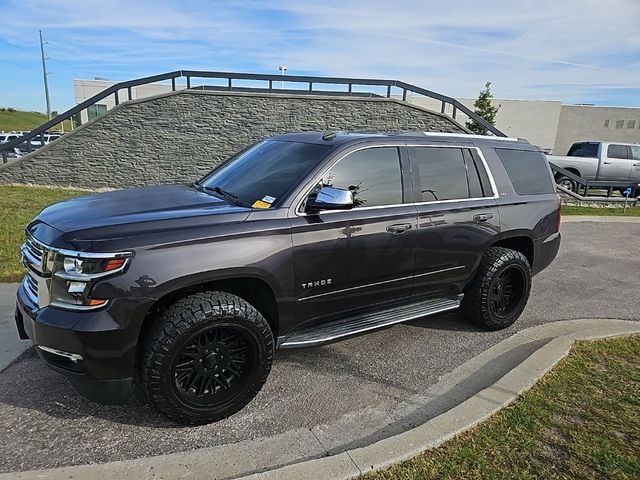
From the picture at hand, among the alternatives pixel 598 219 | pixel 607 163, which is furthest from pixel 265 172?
pixel 607 163

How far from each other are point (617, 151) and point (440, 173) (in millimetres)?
15845

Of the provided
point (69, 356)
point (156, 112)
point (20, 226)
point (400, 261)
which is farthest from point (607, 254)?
point (156, 112)

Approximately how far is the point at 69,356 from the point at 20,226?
601 centimetres

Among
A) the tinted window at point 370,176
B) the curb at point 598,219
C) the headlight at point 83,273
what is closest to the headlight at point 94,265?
the headlight at point 83,273

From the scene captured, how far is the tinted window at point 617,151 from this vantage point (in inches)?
638

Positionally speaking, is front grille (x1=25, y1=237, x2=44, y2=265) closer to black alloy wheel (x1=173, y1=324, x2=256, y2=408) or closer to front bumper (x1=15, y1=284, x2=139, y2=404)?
front bumper (x1=15, y1=284, x2=139, y2=404)

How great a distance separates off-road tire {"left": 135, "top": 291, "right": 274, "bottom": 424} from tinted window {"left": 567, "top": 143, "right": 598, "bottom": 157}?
17384 mm

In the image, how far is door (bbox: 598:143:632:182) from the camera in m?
16.0

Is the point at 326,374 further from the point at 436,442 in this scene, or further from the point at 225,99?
the point at 225,99

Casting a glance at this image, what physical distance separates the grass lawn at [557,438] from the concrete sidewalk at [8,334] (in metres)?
3.06

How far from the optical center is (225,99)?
15.0m

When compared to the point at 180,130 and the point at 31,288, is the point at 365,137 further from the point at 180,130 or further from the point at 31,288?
the point at 180,130

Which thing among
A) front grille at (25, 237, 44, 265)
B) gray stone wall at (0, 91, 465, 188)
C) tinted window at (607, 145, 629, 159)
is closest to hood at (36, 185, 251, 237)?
front grille at (25, 237, 44, 265)

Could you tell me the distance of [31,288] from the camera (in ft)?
9.65
